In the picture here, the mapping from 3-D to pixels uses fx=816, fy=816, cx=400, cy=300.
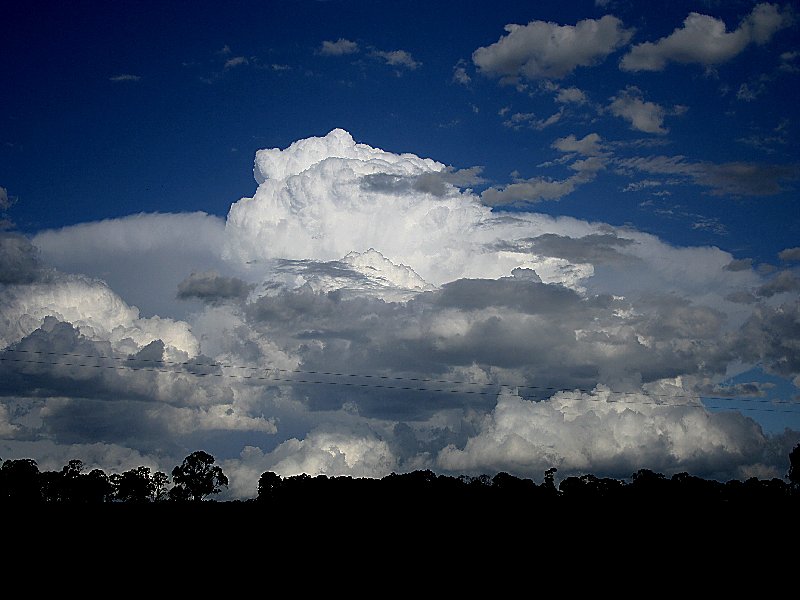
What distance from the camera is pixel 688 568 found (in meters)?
88.1

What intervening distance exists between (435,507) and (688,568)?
2002 inches

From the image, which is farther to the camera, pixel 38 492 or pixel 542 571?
pixel 38 492

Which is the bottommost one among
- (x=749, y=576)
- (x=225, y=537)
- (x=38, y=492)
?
(x=749, y=576)

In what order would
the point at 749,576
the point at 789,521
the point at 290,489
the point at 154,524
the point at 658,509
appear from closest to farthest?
the point at 749,576
the point at 154,524
the point at 789,521
the point at 658,509
the point at 290,489

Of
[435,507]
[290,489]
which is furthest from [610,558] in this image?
[290,489]

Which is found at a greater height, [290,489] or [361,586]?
[290,489]

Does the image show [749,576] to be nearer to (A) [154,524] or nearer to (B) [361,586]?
(B) [361,586]

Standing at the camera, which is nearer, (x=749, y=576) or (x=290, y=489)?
(x=749, y=576)

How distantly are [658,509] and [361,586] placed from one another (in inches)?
2487

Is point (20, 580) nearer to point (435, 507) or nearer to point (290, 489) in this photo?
point (435, 507)

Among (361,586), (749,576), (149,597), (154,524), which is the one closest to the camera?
(149,597)

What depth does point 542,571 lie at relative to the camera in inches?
3450

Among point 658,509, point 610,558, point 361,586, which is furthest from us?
point 658,509

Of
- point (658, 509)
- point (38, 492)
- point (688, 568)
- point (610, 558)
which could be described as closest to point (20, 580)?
point (610, 558)
